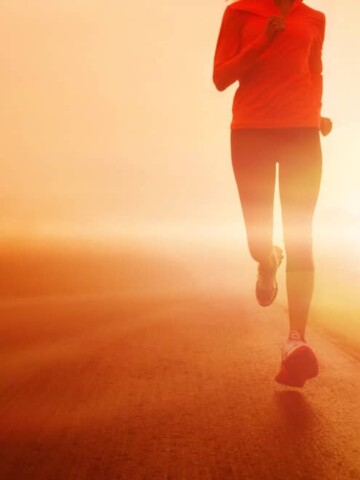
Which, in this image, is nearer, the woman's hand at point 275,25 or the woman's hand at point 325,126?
the woman's hand at point 275,25

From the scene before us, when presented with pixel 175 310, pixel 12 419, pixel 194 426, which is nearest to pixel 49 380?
pixel 12 419

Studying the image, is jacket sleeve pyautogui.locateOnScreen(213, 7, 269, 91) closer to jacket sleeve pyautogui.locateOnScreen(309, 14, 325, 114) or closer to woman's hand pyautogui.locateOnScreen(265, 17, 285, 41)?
woman's hand pyautogui.locateOnScreen(265, 17, 285, 41)

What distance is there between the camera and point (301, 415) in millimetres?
3221

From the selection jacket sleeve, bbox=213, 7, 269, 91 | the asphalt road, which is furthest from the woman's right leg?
the asphalt road

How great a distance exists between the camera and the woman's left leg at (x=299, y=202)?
155 inches

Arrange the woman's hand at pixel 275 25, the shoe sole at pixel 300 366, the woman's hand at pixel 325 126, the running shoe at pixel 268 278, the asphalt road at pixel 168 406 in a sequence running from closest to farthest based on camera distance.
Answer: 1. the asphalt road at pixel 168 406
2. the shoe sole at pixel 300 366
3. the woman's hand at pixel 275 25
4. the woman's hand at pixel 325 126
5. the running shoe at pixel 268 278

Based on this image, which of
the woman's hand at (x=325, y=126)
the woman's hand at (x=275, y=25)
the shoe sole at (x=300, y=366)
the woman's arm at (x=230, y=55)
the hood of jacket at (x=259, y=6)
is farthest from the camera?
the woman's hand at (x=325, y=126)

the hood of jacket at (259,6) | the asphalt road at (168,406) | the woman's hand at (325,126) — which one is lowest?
the asphalt road at (168,406)

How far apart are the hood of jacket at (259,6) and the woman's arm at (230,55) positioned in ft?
0.14

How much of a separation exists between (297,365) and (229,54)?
1.69 m

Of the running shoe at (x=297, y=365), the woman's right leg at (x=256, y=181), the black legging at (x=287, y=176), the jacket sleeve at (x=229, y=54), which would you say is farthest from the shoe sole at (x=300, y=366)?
the jacket sleeve at (x=229, y=54)

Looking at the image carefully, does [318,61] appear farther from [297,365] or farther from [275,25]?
[297,365]

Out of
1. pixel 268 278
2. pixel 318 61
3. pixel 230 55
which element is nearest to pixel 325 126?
pixel 318 61

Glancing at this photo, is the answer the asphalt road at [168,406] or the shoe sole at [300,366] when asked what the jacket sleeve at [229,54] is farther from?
the asphalt road at [168,406]
